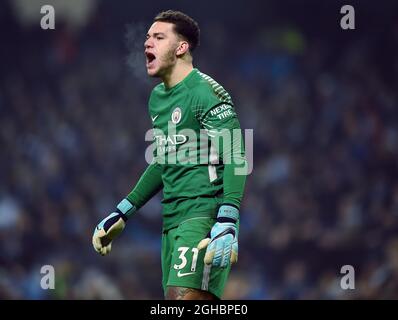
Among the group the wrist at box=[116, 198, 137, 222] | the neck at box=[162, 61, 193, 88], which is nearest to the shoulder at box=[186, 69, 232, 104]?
the neck at box=[162, 61, 193, 88]

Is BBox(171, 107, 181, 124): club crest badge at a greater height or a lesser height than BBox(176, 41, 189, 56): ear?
lesser

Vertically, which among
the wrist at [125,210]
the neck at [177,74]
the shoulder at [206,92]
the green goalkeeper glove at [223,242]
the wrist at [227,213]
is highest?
the neck at [177,74]

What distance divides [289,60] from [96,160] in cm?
272

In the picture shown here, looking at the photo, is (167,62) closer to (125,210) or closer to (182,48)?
(182,48)

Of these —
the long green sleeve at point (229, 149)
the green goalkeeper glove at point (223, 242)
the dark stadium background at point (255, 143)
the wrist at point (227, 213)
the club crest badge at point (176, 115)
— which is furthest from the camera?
the dark stadium background at point (255, 143)

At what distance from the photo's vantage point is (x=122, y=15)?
11516 millimetres

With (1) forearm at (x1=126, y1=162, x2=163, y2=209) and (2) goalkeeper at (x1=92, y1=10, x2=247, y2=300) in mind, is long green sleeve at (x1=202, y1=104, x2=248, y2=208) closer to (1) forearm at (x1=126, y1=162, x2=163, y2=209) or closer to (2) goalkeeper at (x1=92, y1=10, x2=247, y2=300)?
(2) goalkeeper at (x1=92, y1=10, x2=247, y2=300)

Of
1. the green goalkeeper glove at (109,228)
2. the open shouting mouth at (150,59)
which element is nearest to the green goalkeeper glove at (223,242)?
the green goalkeeper glove at (109,228)

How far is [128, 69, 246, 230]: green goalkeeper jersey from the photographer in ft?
16.5

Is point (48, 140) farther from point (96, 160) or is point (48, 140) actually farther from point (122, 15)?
point (122, 15)

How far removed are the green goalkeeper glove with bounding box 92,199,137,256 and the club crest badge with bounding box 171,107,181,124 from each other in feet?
2.15

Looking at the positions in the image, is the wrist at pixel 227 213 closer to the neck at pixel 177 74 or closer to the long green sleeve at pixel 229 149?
the long green sleeve at pixel 229 149

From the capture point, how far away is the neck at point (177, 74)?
534cm

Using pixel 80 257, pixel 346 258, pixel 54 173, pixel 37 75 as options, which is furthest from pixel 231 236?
pixel 37 75
